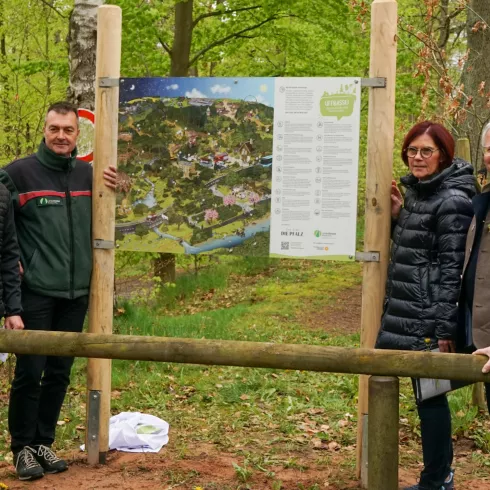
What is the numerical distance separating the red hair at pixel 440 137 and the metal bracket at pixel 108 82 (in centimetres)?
206

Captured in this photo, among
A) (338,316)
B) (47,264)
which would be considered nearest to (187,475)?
(47,264)

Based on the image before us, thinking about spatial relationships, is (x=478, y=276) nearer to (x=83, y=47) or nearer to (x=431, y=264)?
(x=431, y=264)

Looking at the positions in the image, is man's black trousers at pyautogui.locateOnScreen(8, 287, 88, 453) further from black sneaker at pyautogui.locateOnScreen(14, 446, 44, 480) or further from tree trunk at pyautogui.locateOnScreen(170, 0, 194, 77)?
tree trunk at pyautogui.locateOnScreen(170, 0, 194, 77)

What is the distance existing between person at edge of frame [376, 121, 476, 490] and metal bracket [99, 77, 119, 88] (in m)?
2.05

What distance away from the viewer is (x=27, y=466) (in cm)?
468

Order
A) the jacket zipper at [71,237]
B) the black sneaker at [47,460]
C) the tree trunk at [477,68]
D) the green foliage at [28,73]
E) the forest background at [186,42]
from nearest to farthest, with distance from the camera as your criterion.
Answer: the jacket zipper at [71,237]
the black sneaker at [47,460]
the tree trunk at [477,68]
the green foliage at [28,73]
the forest background at [186,42]

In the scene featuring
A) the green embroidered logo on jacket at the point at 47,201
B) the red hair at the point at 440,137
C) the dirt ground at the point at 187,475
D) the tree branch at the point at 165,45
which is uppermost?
the tree branch at the point at 165,45

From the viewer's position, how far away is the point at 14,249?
4336 mm

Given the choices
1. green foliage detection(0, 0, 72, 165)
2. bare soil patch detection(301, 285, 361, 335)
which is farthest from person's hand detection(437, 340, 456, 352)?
green foliage detection(0, 0, 72, 165)

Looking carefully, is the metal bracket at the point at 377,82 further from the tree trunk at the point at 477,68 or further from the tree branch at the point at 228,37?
the tree branch at the point at 228,37

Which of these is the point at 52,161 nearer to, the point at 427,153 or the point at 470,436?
the point at 427,153

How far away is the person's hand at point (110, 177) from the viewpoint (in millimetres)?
4988

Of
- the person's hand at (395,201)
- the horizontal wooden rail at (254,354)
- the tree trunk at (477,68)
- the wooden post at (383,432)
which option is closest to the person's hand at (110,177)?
the horizontal wooden rail at (254,354)

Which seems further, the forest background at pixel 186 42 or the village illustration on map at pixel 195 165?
the forest background at pixel 186 42
